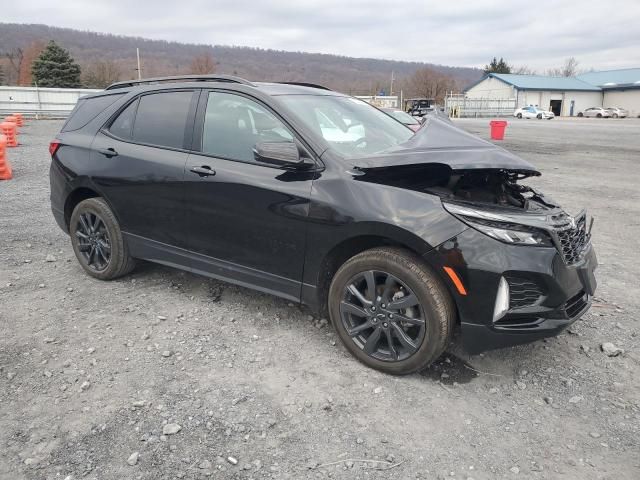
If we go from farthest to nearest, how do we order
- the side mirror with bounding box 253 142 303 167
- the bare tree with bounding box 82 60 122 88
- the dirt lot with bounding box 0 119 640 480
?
the bare tree with bounding box 82 60 122 88
the side mirror with bounding box 253 142 303 167
the dirt lot with bounding box 0 119 640 480

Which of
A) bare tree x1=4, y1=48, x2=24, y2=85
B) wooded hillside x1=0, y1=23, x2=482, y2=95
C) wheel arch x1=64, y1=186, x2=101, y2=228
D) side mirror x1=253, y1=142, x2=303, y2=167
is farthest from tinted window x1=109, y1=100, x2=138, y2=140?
bare tree x1=4, y1=48, x2=24, y2=85

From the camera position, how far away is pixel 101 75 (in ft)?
194

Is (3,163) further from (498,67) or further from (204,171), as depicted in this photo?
(498,67)

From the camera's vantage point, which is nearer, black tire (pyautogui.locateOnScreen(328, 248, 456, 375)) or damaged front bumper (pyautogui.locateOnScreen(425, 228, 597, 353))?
damaged front bumper (pyautogui.locateOnScreen(425, 228, 597, 353))

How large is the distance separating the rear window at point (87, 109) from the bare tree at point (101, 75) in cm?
5668

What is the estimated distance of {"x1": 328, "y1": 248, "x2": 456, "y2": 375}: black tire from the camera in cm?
287

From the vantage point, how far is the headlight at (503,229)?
2.75 meters

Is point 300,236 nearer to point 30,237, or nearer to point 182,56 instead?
point 30,237

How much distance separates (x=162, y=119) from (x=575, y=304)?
335cm

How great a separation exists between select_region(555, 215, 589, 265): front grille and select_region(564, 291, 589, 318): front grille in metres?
0.23

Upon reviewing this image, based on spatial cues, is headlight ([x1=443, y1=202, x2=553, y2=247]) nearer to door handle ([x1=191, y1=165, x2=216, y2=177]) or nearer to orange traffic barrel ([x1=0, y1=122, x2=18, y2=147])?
door handle ([x1=191, y1=165, x2=216, y2=177])

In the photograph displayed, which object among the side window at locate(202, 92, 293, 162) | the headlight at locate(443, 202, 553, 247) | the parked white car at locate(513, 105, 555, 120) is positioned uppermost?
the parked white car at locate(513, 105, 555, 120)

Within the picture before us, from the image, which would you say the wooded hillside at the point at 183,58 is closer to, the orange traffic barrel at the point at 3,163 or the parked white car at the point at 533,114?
the parked white car at the point at 533,114

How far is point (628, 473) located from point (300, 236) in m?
2.17
